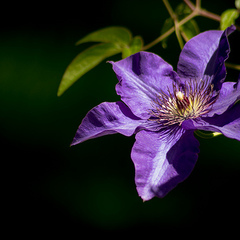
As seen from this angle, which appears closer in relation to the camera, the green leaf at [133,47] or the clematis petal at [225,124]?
the clematis petal at [225,124]

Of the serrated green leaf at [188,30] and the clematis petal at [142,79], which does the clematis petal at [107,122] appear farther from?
the serrated green leaf at [188,30]

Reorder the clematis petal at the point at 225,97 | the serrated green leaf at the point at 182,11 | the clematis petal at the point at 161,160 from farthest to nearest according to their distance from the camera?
the serrated green leaf at the point at 182,11, the clematis petal at the point at 225,97, the clematis petal at the point at 161,160

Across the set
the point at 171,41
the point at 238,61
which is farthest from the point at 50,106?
the point at 238,61

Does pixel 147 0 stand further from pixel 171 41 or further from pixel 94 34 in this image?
pixel 94 34

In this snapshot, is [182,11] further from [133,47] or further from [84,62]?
[84,62]

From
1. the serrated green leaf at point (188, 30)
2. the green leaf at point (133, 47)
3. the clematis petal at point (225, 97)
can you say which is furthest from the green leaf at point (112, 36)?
the clematis petal at point (225, 97)
